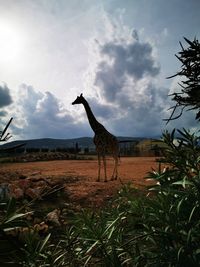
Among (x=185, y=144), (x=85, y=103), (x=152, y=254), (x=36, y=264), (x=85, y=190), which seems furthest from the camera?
(x=85, y=103)

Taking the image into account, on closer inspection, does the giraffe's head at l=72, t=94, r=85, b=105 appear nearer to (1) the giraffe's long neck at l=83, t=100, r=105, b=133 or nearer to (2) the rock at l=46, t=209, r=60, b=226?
(1) the giraffe's long neck at l=83, t=100, r=105, b=133

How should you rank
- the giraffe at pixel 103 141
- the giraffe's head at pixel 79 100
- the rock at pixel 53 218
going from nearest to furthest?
the rock at pixel 53 218, the giraffe at pixel 103 141, the giraffe's head at pixel 79 100

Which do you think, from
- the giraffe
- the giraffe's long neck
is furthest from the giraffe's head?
the giraffe

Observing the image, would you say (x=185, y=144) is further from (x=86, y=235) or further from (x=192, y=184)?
(x=86, y=235)

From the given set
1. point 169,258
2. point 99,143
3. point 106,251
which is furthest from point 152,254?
point 99,143

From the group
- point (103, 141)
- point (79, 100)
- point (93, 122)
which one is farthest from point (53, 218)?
point (79, 100)

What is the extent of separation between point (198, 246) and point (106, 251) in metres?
0.38

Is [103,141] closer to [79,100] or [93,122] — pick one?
[93,122]

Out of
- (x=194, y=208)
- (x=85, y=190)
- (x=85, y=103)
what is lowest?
(x=85, y=190)

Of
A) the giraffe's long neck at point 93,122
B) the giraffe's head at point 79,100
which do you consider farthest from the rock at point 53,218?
the giraffe's head at point 79,100

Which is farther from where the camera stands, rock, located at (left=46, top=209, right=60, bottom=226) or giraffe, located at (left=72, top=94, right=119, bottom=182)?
giraffe, located at (left=72, top=94, right=119, bottom=182)

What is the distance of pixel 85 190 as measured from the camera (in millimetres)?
9891

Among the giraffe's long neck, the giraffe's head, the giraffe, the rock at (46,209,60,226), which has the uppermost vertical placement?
the giraffe's head

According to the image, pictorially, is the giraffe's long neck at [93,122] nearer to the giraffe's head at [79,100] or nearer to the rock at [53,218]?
the giraffe's head at [79,100]
